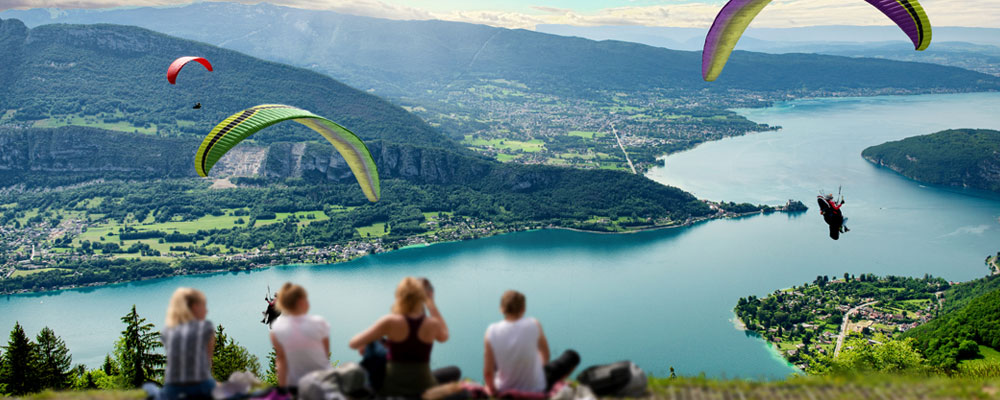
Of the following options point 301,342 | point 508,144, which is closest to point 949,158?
point 508,144

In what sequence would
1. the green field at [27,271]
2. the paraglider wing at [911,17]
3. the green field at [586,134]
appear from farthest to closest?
the green field at [586,134], the green field at [27,271], the paraglider wing at [911,17]

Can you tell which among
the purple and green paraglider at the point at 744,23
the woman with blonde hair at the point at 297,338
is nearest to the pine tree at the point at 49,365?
the woman with blonde hair at the point at 297,338

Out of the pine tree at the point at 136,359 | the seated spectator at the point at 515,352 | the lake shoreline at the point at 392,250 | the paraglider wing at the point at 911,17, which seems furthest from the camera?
the lake shoreline at the point at 392,250

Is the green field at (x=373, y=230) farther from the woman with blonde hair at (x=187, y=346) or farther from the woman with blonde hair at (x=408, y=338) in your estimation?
the woman with blonde hair at (x=408, y=338)

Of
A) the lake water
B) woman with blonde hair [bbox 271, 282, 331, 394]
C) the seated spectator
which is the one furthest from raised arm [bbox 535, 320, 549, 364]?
the lake water

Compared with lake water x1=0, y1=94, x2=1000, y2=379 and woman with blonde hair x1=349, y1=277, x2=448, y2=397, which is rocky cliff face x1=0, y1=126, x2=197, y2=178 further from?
woman with blonde hair x1=349, y1=277, x2=448, y2=397

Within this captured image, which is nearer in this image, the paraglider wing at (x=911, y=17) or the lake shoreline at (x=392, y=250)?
the paraglider wing at (x=911, y=17)
